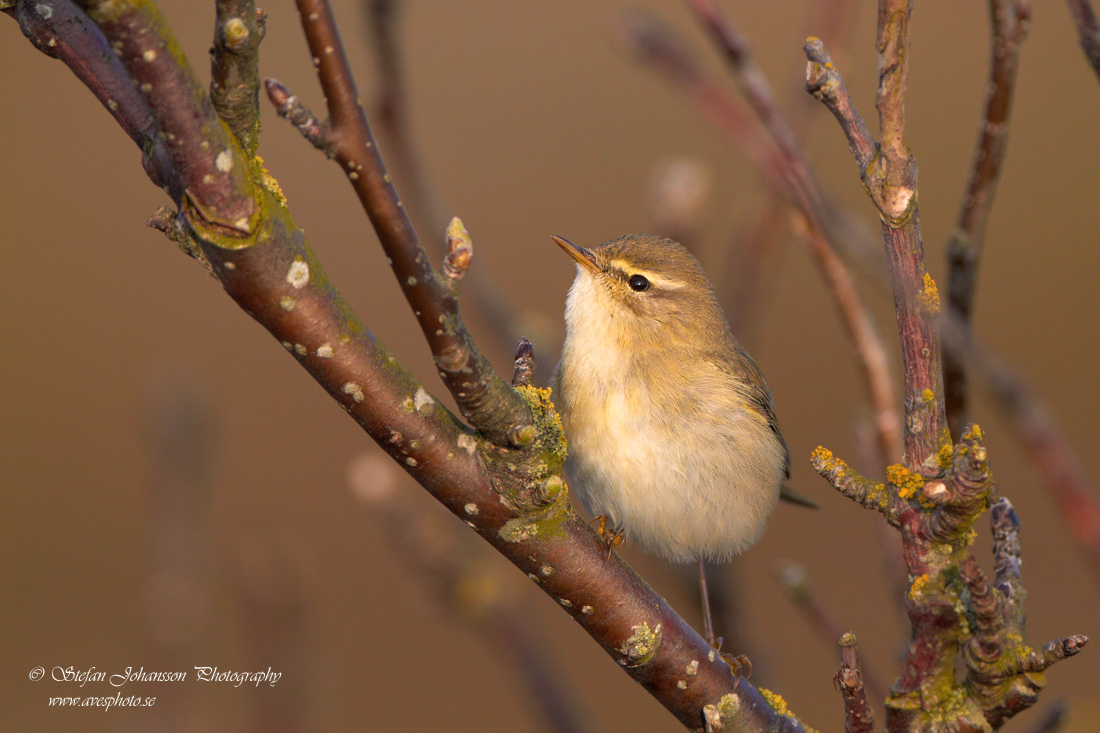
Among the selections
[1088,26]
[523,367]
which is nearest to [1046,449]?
[1088,26]

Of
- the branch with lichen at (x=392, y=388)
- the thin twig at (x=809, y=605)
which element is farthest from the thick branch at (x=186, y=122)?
the thin twig at (x=809, y=605)

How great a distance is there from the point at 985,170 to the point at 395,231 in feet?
4.14

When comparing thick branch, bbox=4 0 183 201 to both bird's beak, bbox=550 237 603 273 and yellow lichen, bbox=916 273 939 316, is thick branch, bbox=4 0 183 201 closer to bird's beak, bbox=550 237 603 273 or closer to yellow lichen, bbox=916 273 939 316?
yellow lichen, bbox=916 273 939 316

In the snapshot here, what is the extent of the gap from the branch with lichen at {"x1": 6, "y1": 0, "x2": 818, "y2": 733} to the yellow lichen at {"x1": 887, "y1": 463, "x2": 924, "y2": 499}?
0.53 meters

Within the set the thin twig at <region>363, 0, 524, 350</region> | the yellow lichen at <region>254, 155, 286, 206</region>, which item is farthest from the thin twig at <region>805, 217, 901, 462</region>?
the yellow lichen at <region>254, 155, 286, 206</region>

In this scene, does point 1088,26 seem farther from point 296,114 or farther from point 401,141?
point 401,141

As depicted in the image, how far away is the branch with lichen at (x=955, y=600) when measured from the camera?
4.17 ft

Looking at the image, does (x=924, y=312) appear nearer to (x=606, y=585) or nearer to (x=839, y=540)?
(x=606, y=585)

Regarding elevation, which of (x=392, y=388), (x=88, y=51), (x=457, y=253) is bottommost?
(x=392, y=388)

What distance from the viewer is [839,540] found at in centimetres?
677

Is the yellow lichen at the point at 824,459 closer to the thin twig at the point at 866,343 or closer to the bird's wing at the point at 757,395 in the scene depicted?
the thin twig at the point at 866,343

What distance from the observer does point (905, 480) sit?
52.3 inches

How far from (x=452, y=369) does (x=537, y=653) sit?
797mm

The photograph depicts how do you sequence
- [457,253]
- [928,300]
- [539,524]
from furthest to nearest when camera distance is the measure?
1. [539,524]
2. [928,300]
3. [457,253]
